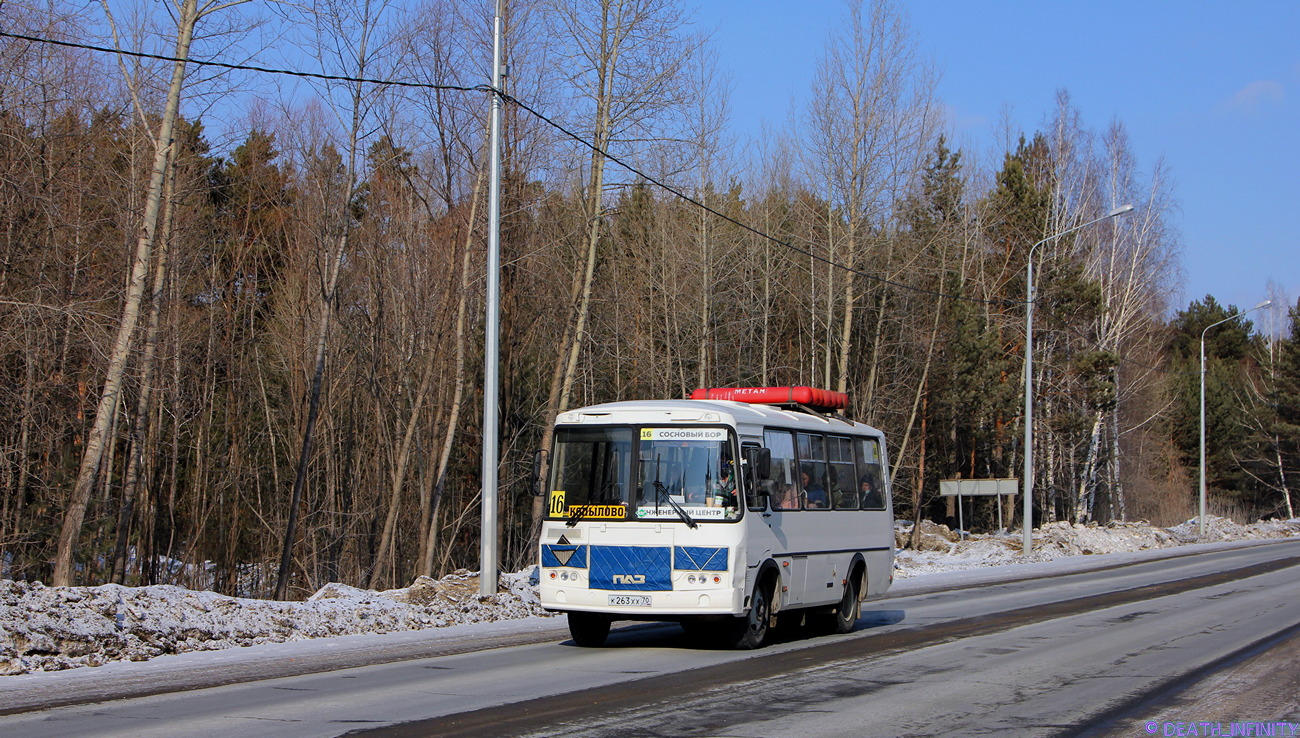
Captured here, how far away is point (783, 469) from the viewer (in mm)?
14773

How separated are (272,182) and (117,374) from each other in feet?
65.0

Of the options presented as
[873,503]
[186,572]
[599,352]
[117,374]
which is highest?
[599,352]

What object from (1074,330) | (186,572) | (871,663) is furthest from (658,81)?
(1074,330)

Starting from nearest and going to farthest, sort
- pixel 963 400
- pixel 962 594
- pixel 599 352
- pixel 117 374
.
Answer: pixel 117 374, pixel 962 594, pixel 599 352, pixel 963 400

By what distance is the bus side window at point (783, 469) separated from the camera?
14.4 meters

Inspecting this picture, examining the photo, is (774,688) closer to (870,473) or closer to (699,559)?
(699,559)

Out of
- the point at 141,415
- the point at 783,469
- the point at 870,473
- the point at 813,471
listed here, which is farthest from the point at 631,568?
the point at 141,415

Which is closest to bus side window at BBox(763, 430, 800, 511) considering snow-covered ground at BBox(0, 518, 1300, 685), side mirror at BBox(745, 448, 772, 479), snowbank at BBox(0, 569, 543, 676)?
side mirror at BBox(745, 448, 772, 479)

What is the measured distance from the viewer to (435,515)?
27.3 meters

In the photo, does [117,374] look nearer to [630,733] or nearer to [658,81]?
[630,733]

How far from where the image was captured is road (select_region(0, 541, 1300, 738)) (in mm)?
8562

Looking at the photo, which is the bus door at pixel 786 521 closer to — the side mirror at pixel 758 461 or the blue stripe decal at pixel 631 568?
the side mirror at pixel 758 461

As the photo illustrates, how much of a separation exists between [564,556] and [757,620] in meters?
2.42

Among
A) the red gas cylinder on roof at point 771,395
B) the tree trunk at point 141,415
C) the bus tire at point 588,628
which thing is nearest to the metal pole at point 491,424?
the red gas cylinder on roof at point 771,395
